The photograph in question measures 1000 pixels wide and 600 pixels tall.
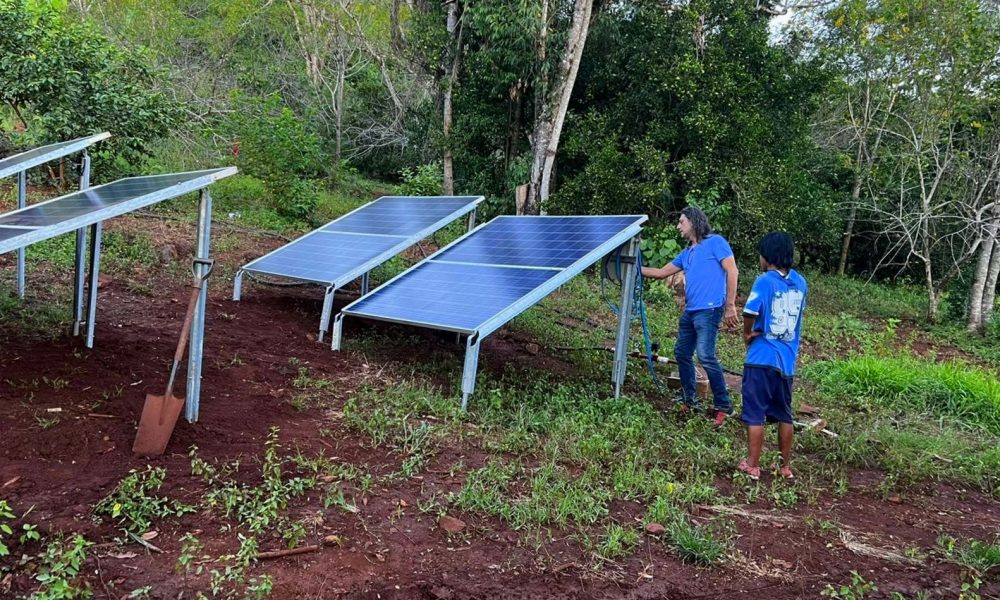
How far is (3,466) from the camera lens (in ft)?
11.4

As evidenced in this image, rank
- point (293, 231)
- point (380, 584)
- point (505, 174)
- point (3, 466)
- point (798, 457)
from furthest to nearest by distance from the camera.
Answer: point (505, 174)
point (293, 231)
point (798, 457)
point (3, 466)
point (380, 584)

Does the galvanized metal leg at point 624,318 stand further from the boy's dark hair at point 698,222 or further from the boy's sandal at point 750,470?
the boy's sandal at point 750,470

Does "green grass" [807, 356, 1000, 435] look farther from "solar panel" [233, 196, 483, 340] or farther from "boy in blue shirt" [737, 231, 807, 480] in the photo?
"solar panel" [233, 196, 483, 340]

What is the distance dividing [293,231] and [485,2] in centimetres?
561

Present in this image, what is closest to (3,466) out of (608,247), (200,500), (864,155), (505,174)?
(200,500)

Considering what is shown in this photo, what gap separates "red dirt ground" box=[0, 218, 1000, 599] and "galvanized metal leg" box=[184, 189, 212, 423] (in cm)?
14

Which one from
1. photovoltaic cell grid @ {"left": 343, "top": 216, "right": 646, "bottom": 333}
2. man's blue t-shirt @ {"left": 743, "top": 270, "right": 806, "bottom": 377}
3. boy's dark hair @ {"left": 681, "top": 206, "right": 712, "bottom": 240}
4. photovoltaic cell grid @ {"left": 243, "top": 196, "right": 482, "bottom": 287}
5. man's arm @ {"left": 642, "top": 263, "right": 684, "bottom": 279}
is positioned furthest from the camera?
photovoltaic cell grid @ {"left": 243, "top": 196, "right": 482, "bottom": 287}

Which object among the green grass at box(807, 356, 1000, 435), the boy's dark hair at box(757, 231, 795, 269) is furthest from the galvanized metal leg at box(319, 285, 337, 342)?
the green grass at box(807, 356, 1000, 435)

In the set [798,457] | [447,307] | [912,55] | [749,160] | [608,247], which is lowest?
[798,457]

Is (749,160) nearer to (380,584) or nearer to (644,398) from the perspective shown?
(644,398)

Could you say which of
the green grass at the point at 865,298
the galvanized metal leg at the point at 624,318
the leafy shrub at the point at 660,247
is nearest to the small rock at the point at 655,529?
the galvanized metal leg at the point at 624,318

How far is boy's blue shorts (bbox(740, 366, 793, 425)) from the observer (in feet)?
15.7

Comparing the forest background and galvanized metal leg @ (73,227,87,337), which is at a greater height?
the forest background

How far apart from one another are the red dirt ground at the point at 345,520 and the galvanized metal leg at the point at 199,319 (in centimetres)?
14
